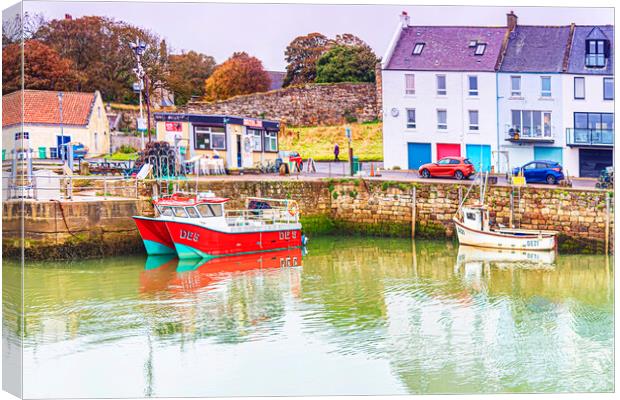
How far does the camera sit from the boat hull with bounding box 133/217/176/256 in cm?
2328

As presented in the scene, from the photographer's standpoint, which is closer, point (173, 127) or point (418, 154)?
point (418, 154)

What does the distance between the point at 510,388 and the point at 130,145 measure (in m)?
16.3

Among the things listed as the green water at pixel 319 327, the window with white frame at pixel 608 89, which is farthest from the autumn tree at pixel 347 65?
the window with white frame at pixel 608 89

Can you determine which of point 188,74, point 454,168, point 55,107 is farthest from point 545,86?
point 55,107

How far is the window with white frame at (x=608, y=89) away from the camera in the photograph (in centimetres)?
2273

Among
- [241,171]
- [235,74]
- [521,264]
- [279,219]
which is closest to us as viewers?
[521,264]

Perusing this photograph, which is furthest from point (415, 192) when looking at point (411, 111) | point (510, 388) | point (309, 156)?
point (510, 388)

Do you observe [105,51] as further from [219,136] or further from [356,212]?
[356,212]

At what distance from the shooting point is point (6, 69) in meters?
14.3

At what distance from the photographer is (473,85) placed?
2572 centimetres

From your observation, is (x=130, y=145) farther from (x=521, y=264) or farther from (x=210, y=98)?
(x=521, y=264)

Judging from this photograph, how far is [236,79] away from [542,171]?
8.91 metres

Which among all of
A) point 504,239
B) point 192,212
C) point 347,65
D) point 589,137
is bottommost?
point 504,239

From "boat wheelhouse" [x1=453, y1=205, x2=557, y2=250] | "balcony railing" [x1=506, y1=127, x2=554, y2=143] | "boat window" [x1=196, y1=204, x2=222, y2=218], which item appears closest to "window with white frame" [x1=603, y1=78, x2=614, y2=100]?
"balcony railing" [x1=506, y1=127, x2=554, y2=143]
